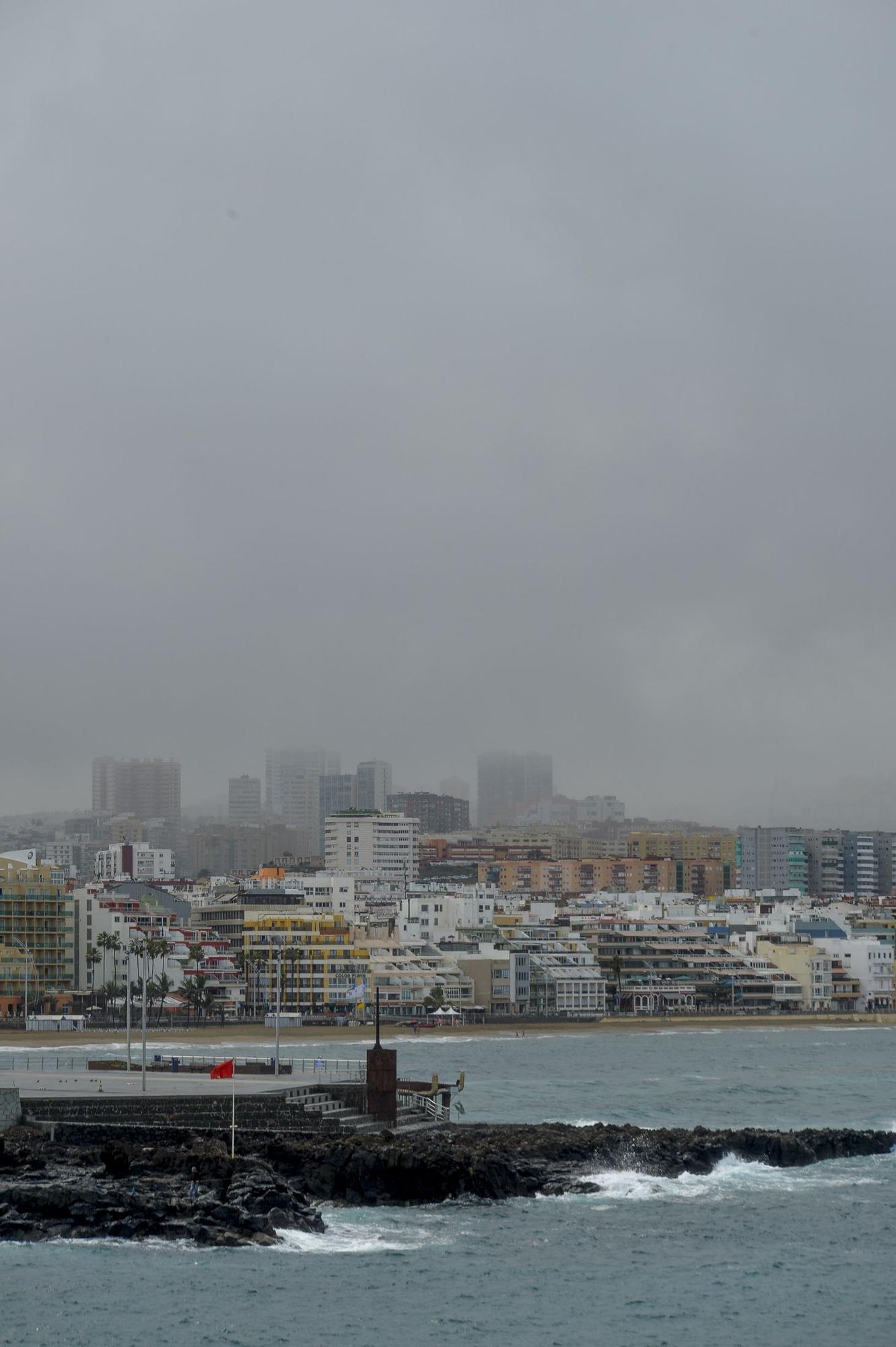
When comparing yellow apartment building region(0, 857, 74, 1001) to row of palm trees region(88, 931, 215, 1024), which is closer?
row of palm trees region(88, 931, 215, 1024)

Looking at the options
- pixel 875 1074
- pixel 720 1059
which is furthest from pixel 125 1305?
pixel 720 1059

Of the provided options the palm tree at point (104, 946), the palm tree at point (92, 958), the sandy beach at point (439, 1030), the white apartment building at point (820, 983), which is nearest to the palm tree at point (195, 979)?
the sandy beach at point (439, 1030)

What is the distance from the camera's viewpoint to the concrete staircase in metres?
51.1

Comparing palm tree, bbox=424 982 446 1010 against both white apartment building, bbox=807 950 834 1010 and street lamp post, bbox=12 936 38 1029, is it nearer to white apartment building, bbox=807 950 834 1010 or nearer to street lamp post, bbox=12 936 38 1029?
street lamp post, bbox=12 936 38 1029

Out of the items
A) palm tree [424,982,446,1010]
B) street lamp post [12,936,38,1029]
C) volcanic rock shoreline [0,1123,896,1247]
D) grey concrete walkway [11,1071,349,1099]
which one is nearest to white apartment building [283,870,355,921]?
palm tree [424,982,446,1010]

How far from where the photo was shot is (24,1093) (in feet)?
177

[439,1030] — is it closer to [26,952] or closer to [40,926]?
[26,952]

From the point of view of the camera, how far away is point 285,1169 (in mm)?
46500

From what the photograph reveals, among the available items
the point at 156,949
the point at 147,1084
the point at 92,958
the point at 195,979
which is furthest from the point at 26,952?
the point at 147,1084

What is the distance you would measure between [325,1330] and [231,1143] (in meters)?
10.3

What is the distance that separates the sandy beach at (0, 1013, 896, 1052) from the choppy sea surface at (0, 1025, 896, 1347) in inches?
2223

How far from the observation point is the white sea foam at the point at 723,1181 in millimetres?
48469

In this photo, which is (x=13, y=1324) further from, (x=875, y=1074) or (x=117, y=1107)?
(x=875, y=1074)

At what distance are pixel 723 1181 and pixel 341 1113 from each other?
30.9 ft
